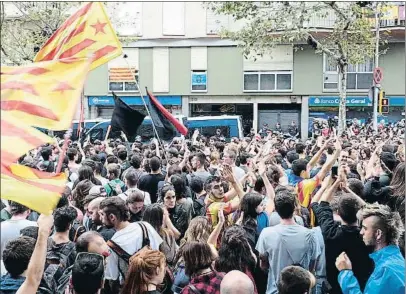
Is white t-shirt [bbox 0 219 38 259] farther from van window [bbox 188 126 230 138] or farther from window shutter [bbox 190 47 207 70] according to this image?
window shutter [bbox 190 47 207 70]

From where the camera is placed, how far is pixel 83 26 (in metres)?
4.59

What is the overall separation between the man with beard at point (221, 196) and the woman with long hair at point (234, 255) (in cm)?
122

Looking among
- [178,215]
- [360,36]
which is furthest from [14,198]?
[360,36]

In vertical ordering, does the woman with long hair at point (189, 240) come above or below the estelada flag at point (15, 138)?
below

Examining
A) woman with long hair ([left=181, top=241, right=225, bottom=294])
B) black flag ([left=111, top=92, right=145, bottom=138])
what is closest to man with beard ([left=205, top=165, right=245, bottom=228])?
woman with long hair ([left=181, top=241, right=225, bottom=294])

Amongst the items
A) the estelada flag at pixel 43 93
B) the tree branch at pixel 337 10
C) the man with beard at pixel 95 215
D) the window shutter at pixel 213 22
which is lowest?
the man with beard at pixel 95 215

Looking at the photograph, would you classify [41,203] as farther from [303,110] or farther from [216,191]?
[303,110]

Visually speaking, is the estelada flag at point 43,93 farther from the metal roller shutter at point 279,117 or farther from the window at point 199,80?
the metal roller shutter at point 279,117

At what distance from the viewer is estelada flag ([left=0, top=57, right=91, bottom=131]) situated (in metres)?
3.40

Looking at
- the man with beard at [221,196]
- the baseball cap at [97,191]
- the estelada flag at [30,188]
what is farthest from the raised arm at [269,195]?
the estelada flag at [30,188]

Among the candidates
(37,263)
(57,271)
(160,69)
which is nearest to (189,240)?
(57,271)

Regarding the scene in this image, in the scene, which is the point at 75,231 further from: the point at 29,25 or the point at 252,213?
the point at 29,25

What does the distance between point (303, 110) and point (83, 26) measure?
A: 25443mm

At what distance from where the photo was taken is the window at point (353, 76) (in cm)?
2903
